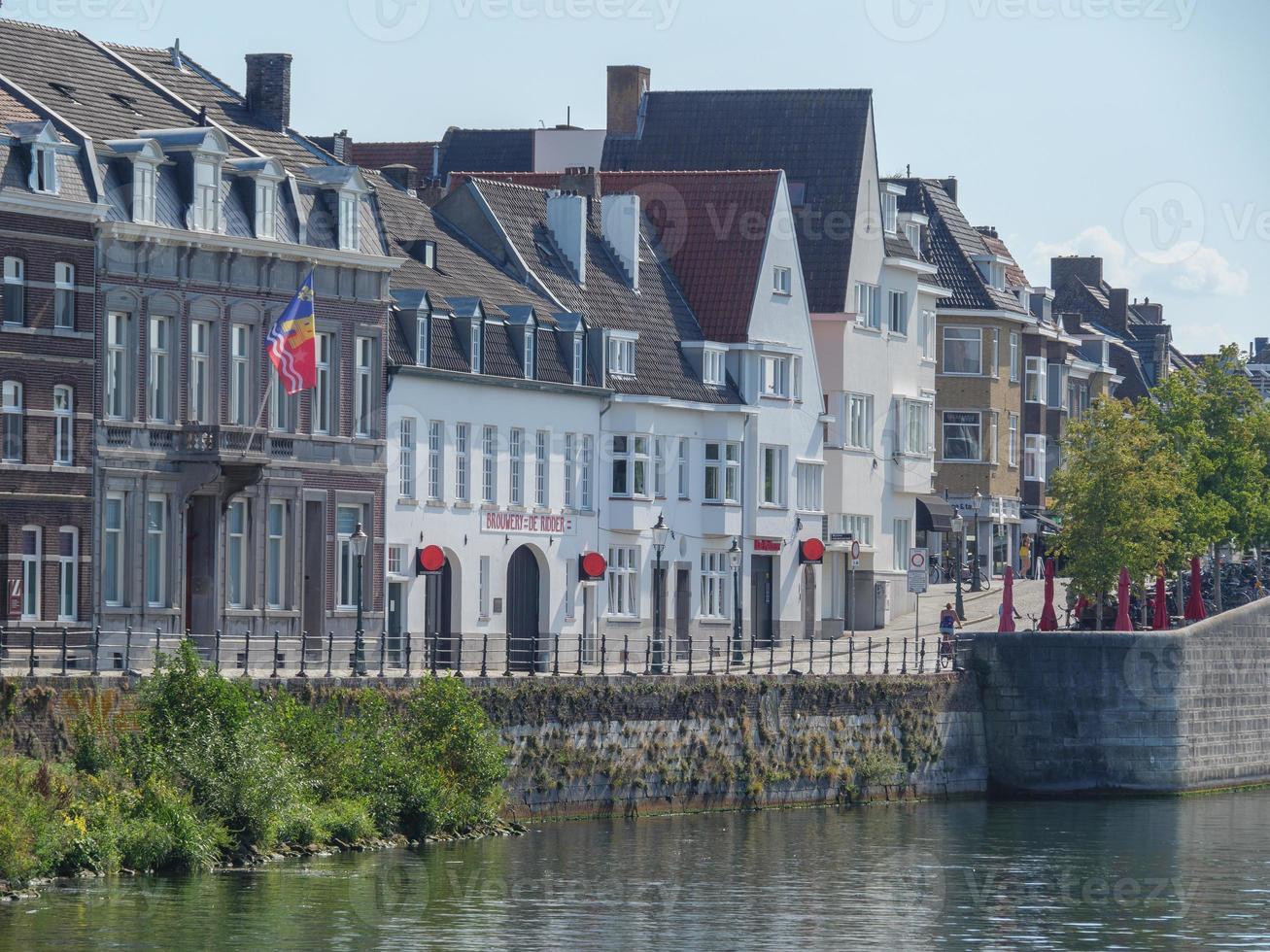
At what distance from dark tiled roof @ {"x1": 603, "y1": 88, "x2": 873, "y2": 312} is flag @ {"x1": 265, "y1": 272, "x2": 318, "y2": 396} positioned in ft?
97.9

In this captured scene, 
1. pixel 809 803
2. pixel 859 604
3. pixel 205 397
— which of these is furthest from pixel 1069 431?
pixel 205 397

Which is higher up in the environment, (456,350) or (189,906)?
(456,350)

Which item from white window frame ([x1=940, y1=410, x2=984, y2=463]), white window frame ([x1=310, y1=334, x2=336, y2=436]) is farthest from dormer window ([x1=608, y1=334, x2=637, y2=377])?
white window frame ([x1=940, y1=410, x2=984, y2=463])

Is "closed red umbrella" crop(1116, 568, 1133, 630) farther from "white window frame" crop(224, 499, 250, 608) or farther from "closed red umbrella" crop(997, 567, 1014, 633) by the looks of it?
"white window frame" crop(224, 499, 250, 608)

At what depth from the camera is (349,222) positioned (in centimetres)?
7506

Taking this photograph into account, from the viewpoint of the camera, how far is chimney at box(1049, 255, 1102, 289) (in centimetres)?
15362

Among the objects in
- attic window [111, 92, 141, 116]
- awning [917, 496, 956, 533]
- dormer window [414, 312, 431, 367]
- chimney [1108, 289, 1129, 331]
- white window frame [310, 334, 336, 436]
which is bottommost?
awning [917, 496, 956, 533]

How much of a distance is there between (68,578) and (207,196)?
852 cm

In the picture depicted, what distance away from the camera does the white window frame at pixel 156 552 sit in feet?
229

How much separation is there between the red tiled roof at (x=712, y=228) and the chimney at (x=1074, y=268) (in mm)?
62287

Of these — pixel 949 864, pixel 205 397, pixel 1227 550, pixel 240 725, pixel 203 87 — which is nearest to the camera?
pixel 240 725

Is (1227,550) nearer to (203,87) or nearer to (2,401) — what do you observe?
(203,87)

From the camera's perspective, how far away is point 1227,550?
127000 millimetres

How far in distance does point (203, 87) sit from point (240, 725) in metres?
25.7
